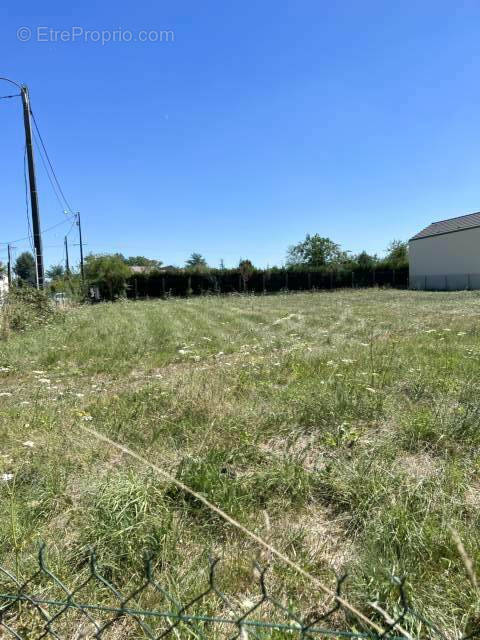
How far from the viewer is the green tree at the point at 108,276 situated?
2614cm

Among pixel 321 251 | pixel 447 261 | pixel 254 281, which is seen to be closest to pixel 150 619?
pixel 254 281

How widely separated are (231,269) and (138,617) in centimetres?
2767

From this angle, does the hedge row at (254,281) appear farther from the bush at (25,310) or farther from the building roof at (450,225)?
the bush at (25,310)

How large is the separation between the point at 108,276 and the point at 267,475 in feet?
85.5

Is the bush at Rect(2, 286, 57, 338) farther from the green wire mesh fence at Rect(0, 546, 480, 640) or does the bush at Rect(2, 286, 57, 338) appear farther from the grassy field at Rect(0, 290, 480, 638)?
the green wire mesh fence at Rect(0, 546, 480, 640)

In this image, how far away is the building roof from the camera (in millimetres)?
25844

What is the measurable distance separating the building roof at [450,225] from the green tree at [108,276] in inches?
892

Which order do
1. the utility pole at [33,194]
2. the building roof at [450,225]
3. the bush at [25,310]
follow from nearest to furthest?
1. the bush at [25,310]
2. the utility pole at [33,194]
3. the building roof at [450,225]

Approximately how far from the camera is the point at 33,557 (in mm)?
1556

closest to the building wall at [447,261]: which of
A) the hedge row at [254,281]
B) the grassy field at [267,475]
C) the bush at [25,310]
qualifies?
the hedge row at [254,281]

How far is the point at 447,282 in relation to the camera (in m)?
26.4

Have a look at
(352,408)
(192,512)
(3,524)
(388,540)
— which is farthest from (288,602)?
(352,408)

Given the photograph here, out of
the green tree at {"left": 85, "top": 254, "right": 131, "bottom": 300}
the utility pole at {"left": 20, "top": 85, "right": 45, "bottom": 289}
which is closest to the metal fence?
the green tree at {"left": 85, "top": 254, "right": 131, "bottom": 300}

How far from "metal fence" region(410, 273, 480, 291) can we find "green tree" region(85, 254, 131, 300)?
70.8 ft
